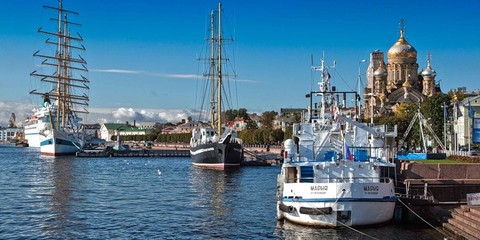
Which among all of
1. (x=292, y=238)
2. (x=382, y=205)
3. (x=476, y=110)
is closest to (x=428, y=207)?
(x=382, y=205)

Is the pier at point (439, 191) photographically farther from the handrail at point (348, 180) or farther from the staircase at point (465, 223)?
the handrail at point (348, 180)

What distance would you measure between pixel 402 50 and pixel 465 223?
138 meters

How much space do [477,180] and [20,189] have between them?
123ft

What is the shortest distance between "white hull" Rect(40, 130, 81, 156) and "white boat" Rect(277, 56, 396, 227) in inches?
4206

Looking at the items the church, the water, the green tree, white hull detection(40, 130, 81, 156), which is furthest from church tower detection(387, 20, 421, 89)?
the water

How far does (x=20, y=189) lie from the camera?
5450 cm

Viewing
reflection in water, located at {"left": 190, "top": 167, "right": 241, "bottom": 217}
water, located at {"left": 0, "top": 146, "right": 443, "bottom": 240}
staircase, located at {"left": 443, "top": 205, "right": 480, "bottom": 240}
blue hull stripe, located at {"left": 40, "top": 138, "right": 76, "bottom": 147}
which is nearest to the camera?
staircase, located at {"left": 443, "top": 205, "right": 480, "bottom": 240}

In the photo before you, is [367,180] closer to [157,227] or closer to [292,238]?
[292,238]

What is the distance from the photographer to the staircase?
27406mm

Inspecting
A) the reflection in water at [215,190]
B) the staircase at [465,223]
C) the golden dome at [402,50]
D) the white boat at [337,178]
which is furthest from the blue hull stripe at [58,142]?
the staircase at [465,223]

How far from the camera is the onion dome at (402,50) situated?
162m

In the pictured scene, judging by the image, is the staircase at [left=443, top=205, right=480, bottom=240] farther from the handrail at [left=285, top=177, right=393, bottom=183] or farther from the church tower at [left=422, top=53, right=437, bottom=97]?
the church tower at [left=422, top=53, right=437, bottom=97]

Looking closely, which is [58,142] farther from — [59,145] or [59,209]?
[59,209]

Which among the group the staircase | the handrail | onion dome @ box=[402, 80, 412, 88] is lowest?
the staircase
